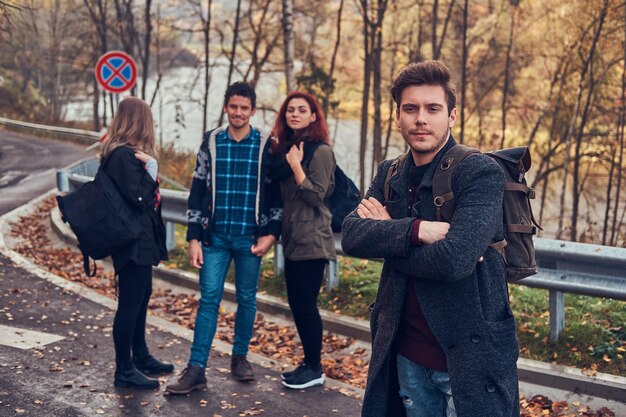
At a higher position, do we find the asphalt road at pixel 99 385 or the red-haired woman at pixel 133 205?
the red-haired woman at pixel 133 205

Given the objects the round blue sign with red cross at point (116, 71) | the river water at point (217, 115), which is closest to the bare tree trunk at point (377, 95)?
the river water at point (217, 115)

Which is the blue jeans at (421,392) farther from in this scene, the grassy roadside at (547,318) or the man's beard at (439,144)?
the grassy roadside at (547,318)

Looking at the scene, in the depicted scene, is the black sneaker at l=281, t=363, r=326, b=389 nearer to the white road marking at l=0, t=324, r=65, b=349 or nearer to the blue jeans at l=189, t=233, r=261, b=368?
the blue jeans at l=189, t=233, r=261, b=368

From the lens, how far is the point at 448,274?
281cm

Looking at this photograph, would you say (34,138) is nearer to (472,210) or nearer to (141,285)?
(141,285)

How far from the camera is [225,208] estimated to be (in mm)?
5785

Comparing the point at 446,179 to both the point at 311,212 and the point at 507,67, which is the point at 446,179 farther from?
the point at 507,67

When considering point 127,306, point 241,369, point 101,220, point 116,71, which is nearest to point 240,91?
point 101,220

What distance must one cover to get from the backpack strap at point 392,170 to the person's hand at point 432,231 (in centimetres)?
31

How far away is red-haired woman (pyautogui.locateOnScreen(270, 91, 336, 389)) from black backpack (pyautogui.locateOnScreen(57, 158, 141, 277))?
111cm

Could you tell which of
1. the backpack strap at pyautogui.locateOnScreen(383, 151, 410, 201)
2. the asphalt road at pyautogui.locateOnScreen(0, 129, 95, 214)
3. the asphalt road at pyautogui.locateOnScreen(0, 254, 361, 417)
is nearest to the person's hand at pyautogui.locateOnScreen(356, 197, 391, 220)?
the backpack strap at pyautogui.locateOnScreen(383, 151, 410, 201)

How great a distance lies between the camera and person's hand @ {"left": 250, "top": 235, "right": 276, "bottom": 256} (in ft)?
19.0

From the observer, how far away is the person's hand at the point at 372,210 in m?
3.13

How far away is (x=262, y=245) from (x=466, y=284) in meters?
3.05
